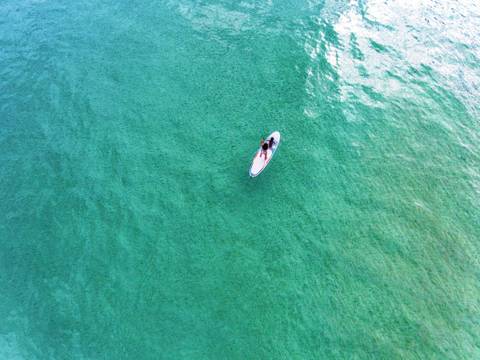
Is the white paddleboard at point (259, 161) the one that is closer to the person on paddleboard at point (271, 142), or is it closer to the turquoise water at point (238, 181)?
the person on paddleboard at point (271, 142)

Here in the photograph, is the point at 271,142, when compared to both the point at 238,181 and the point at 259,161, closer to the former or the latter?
the point at 259,161

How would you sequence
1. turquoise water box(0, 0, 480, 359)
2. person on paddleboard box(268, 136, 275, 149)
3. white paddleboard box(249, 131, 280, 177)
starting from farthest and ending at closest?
person on paddleboard box(268, 136, 275, 149), white paddleboard box(249, 131, 280, 177), turquoise water box(0, 0, 480, 359)

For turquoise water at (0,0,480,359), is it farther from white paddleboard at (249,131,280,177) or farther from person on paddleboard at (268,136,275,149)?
person on paddleboard at (268,136,275,149)

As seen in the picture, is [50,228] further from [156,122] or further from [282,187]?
[282,187]

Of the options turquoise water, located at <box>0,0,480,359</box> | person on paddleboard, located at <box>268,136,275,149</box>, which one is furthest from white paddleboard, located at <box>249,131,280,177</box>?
turquoise water, located at <box>0,0,480,359</box>

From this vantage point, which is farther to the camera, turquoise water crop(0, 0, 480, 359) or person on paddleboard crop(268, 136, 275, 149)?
person on paddleboard crop(268, 136, 275, 149)

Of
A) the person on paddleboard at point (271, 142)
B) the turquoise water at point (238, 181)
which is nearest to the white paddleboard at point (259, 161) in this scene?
the person on paddleboard at point (271, 142)

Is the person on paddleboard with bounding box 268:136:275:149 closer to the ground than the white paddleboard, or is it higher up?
higher up

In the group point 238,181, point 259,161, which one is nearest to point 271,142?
point 259,161

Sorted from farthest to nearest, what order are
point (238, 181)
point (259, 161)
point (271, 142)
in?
point (271, 142) < point (238, 181) < point (259, 161)
